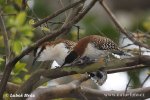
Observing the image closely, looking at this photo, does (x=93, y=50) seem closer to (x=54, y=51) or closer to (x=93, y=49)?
(x=93, y=49)

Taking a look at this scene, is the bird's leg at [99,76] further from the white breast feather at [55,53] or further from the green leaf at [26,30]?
the green leaf at [26,30]

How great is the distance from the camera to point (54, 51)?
2988 mm

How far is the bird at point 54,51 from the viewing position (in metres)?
2.94

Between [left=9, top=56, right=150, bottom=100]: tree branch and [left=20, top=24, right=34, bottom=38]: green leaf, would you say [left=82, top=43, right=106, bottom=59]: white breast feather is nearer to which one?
[left=9, top=56, right=150, bottom=100]: tree branch

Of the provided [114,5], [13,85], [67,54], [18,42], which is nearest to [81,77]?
[67,54]

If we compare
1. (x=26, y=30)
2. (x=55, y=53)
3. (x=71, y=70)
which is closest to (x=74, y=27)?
(x=55, y=53)

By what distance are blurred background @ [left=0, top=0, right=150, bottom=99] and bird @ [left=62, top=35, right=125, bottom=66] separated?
60 millimetres

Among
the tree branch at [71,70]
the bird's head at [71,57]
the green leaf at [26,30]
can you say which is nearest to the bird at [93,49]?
the bird's head at [71,57]

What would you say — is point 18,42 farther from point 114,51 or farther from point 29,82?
point 114,51

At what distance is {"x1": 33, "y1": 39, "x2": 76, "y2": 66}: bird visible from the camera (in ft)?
9.66

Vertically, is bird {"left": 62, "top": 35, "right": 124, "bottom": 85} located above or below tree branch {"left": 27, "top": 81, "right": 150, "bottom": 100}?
above

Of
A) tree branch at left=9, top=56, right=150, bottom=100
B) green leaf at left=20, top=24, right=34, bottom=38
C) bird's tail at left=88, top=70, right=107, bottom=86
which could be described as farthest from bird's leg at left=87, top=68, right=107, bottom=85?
→ green leaf at left=20, top=24, right=34, bottom=38

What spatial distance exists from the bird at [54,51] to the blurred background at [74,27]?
0.08 m

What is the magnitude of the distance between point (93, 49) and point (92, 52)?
40 mm
